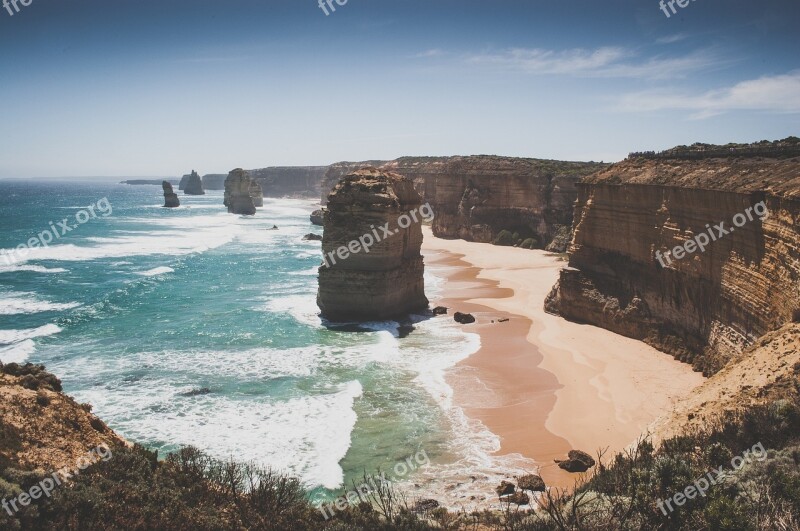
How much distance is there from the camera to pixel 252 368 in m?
23.0

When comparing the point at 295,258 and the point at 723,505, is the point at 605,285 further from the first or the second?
the point at 295,258

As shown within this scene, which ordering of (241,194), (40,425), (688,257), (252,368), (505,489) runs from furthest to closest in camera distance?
(241,194) < (252,368) < (688,257) < (505,489) < (40,425)

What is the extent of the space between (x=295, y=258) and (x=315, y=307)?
862 inches

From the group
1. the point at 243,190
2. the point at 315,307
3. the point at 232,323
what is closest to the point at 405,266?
the point at 315,307

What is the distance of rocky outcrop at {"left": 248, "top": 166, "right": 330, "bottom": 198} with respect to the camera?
18525 centimetres

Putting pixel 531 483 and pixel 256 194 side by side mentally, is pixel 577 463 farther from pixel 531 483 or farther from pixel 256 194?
pixel 256 194

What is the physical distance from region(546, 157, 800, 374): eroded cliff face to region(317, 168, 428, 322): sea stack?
9.49 meters

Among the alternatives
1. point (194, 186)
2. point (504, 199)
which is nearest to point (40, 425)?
point (504, 199)

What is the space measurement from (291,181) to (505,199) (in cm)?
13701

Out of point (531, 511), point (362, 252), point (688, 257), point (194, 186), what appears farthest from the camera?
point (194, 186)

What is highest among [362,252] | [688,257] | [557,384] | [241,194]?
[241,194]

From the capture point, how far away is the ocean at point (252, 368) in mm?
15984

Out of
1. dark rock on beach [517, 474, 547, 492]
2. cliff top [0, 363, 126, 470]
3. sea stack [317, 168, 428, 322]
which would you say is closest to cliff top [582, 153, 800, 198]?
dark rock on beach [517, 474, 547, 492]

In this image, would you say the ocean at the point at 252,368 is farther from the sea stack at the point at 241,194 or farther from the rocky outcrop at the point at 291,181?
the rocky outcrop at the point at 291,181
